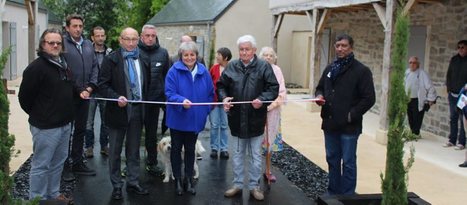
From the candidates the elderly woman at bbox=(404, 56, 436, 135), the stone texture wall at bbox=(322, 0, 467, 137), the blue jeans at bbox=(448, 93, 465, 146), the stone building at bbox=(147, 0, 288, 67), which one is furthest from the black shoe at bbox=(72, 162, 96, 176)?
the stone building at bbox=(147, 0, 288, 67)

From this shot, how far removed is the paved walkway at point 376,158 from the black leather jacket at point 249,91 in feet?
5.24

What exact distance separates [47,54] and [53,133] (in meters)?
0.66

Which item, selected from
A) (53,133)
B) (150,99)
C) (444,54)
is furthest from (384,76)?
(53,133)

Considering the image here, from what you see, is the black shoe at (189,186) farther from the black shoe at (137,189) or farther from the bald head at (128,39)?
the bald head at (128,39)

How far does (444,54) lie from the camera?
28.2ft

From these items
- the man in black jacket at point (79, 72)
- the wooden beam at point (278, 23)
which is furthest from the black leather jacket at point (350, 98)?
the wooden beam at point (278, 23)

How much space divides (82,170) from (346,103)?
10.3 feet

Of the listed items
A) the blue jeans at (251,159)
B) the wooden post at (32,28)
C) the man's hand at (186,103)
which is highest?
the wooden post at (32,28)

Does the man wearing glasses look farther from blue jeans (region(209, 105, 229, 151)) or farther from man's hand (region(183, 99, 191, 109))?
man's hand (region(183, 99, 191, 109))

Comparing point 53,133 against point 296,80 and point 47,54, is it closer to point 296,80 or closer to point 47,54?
point 47,54

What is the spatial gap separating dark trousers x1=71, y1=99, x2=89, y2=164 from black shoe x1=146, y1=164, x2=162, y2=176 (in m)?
0.80

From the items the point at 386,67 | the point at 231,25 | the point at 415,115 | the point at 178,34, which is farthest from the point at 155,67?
the point at 178,34

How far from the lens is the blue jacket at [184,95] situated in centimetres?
Answer: 491

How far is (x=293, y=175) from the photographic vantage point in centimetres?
617
